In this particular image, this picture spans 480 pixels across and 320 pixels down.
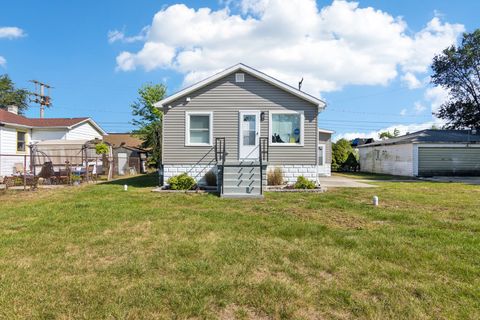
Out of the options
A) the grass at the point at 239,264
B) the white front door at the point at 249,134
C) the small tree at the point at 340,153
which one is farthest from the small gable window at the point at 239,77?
the small tree at the point at 340,153

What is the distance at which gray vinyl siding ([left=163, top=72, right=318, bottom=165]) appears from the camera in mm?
11680

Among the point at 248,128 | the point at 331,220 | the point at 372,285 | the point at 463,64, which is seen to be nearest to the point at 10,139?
the point at 248,128

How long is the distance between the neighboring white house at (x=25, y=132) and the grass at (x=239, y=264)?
11601 millimetres

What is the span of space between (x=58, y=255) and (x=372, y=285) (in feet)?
12.4

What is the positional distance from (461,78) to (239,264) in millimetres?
33241

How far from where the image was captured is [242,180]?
32.1 feet

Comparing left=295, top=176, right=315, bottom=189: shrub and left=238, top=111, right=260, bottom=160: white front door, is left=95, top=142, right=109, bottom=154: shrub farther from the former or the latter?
left=295, top=176, right=315, bottom=189: shrub

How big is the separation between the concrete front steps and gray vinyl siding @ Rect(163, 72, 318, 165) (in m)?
1.70

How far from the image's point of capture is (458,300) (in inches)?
113

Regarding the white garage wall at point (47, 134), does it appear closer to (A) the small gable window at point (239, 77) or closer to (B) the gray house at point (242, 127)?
(B) the gray house at point (242, 127)

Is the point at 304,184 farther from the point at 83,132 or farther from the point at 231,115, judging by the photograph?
the point at 83,132

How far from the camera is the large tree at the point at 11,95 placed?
34969 millimetres

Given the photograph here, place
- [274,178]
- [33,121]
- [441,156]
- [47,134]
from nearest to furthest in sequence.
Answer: [274,178] → [47,134] → [33,121] → [441,156]

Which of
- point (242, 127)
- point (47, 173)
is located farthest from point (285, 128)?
point (47, 173)
